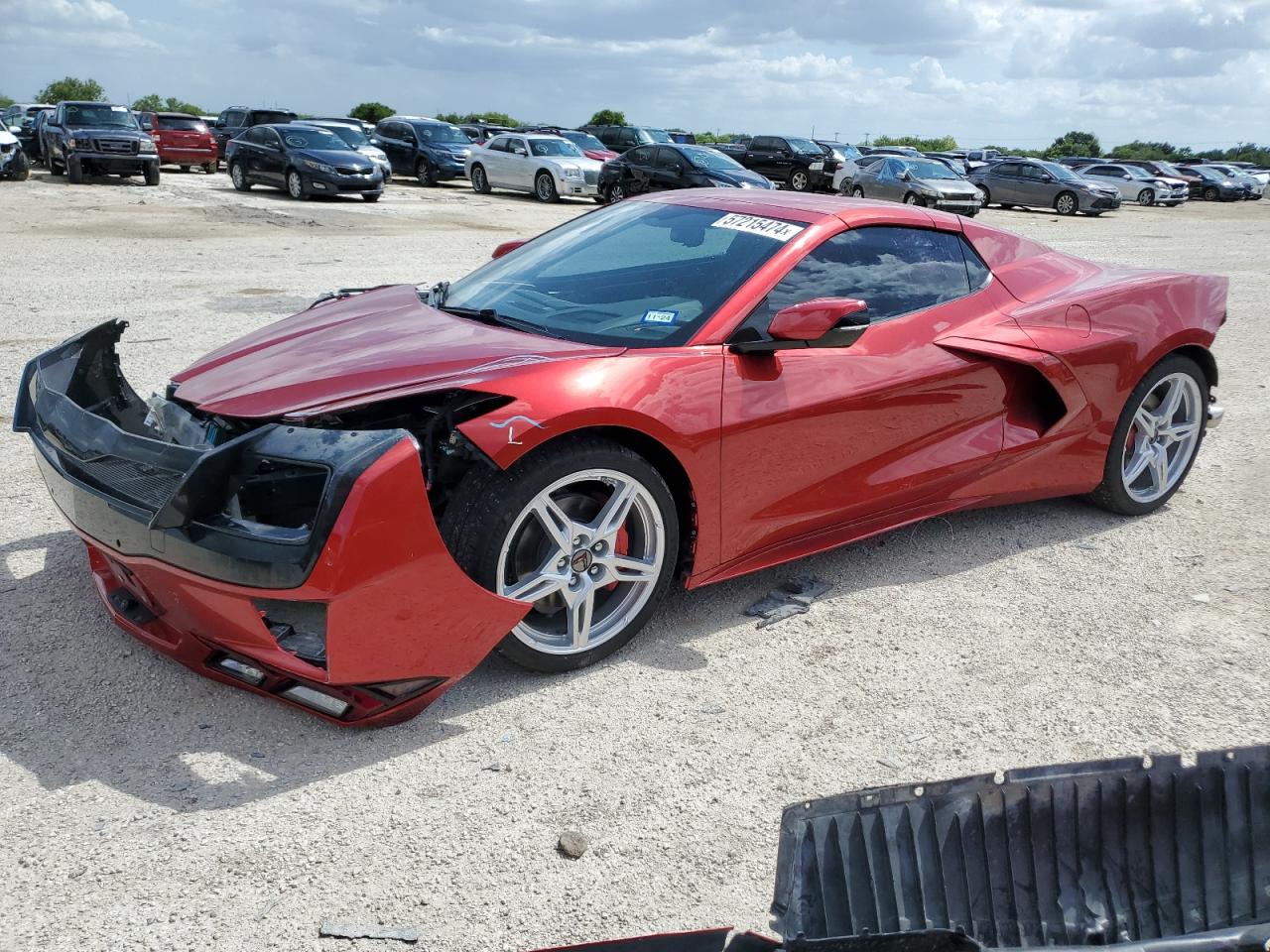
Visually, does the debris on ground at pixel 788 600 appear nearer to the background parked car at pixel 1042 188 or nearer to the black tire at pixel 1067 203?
the background parked car at pixel 1042 188

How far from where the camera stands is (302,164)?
2075 cm

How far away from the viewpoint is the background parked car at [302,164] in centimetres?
2064

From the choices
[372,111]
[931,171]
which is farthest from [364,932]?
[372,111]

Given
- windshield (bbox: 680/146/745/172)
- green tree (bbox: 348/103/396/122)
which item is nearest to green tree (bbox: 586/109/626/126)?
green tree (bbox: 348/103/396/122)

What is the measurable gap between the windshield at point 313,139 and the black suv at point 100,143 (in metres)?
3.35

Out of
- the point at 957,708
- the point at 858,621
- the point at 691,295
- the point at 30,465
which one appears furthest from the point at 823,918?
the point at 30,465

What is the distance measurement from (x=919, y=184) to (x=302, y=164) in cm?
1313

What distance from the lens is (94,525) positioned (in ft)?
10.3

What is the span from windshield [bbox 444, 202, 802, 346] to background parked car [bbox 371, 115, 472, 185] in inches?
917

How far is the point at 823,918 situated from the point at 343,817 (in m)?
1.30

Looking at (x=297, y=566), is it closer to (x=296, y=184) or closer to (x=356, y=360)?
(x=356, y=360)

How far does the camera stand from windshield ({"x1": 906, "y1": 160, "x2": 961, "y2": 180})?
25062 mm

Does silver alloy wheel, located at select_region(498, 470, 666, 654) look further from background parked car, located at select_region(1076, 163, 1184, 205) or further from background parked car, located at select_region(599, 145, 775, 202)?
background parked car, located at select_region(1076, 163, 1184, 205)

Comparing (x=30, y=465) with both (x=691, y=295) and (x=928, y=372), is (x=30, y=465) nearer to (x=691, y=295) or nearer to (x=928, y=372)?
(x=691, y=295)
